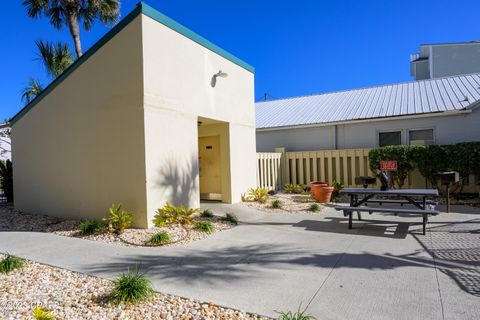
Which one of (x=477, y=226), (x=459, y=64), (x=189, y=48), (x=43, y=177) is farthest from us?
(x=459, y=64)

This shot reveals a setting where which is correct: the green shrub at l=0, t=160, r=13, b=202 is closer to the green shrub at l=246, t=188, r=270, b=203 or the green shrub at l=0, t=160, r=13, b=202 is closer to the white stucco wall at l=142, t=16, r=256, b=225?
the white stucco wall at l=142, t=16, r=256, b=225

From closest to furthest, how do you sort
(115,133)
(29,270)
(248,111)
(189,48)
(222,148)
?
(29,270), (115,133), (189,48), (222,148), (248,111)

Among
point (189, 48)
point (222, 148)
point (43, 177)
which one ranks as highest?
point (189, 48)

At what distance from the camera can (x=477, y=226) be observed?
6.71 meters

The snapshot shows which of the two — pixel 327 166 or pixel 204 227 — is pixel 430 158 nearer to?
pixel 327 166

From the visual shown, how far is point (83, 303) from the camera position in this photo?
11.2ft

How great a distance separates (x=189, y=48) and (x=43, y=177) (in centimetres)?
561

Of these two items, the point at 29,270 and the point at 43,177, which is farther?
the point at 43,177

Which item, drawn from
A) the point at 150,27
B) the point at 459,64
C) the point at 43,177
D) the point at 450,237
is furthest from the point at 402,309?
the point at 459,64

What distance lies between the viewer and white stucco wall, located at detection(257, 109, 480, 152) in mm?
11805

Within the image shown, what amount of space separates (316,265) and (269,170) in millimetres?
8409

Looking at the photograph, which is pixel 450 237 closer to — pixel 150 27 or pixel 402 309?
pixel 402 309

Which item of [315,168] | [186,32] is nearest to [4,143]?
[186,32]

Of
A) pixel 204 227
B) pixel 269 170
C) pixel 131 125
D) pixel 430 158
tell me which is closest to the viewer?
pixel 204 227
